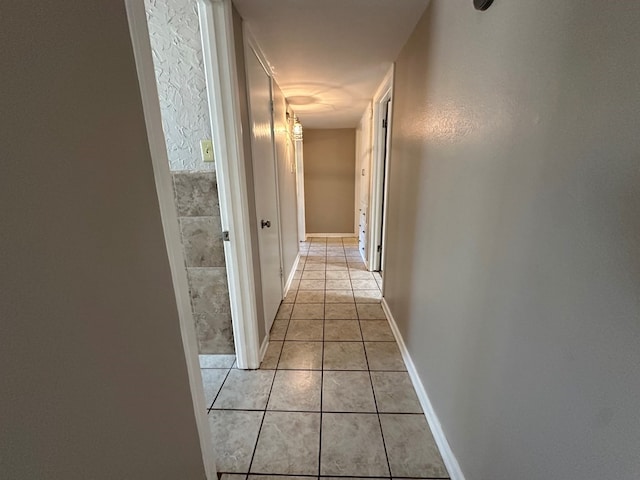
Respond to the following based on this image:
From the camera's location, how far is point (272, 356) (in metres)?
2.02

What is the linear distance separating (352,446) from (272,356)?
0.85 metres

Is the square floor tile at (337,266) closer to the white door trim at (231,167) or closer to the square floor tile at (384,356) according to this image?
the square floor tile at (384,356)

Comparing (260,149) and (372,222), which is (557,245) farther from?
(372,222)

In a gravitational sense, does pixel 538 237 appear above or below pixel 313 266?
above

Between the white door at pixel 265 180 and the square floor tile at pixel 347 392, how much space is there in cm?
69

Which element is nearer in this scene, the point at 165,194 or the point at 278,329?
the point at 165,194

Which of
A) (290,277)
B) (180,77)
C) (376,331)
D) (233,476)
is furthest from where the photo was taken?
(290,277)

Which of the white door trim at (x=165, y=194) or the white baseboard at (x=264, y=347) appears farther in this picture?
the white baseboard at (x=264, y=347)

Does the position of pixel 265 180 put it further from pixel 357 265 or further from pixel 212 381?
pixel 357 265

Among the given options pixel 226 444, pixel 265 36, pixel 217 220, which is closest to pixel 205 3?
pixel 265 36

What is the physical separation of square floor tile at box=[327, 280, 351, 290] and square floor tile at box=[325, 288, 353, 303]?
8 centimetres

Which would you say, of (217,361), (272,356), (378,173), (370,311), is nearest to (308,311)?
(370,311)

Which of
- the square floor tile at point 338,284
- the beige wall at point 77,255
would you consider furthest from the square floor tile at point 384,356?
the beige wall at point 77,255

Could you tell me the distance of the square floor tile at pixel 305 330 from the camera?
2.25 meters
